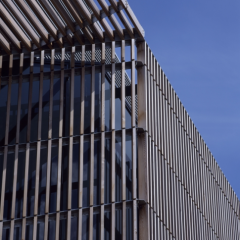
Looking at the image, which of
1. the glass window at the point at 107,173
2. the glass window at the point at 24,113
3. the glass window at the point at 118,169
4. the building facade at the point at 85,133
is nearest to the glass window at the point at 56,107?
the building facade at the point at 85,133

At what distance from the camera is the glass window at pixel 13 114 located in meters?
18.8

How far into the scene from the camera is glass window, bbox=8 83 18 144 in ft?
61.5

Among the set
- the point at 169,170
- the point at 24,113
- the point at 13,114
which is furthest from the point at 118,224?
the point at 13,114

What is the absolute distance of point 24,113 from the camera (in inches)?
753

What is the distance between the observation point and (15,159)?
1817cm

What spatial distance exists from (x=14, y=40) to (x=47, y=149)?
Result: 4.18 metres

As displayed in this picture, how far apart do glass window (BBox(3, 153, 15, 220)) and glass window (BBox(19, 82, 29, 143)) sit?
670 mm

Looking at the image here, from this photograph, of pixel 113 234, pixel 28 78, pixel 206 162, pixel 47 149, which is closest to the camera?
pixel 113 234

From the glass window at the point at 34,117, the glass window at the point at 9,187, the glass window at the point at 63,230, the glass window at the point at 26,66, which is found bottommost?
the glass window at the point at 63,230

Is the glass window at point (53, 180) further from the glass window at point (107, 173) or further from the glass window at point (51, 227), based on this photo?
the glass window at point (107, 173)

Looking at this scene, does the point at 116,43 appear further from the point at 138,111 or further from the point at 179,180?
the point at 179,180

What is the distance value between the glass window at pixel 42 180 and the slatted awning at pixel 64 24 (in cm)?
387

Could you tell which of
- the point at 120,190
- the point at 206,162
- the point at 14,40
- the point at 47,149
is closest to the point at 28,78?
the point at 14,40

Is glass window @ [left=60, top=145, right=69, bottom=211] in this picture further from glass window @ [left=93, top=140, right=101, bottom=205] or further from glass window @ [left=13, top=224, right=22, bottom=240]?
glass window @ [left=13, top=224, right=22, bottom=240]
